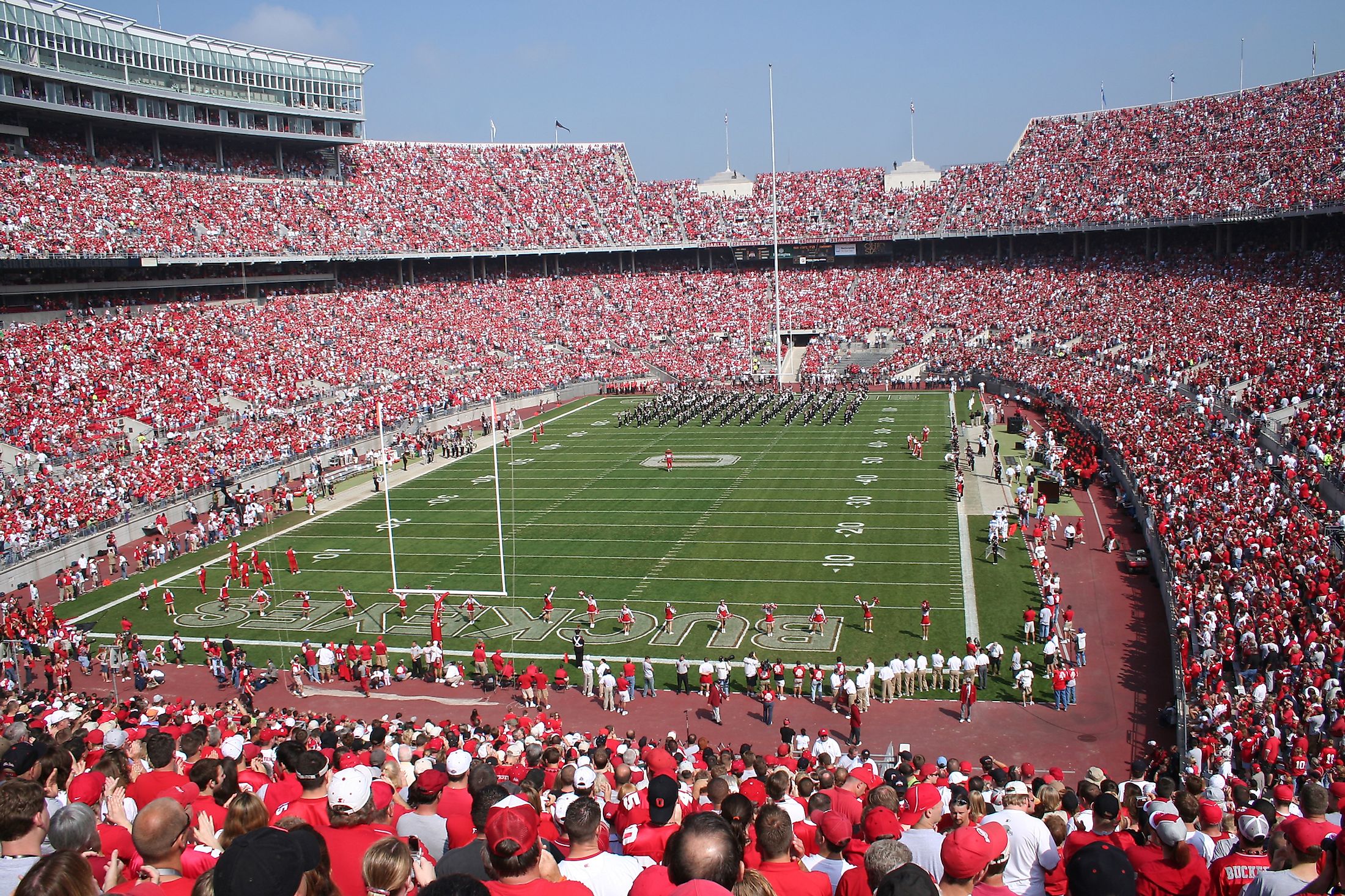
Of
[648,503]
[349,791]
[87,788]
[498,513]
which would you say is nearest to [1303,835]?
[349,791]

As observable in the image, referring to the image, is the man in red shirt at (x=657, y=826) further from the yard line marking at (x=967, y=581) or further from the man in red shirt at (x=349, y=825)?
the yard line marking at (x=967, y=581)

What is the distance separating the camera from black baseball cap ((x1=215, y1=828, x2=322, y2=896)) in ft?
11.0

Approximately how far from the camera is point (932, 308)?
2291 inches

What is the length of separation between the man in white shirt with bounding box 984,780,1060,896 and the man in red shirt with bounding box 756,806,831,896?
1.28 metres

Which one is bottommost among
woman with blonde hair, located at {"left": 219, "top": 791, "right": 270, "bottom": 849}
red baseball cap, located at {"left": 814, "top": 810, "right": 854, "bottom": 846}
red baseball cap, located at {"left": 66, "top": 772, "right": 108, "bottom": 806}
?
red baseball cap, located at {"left": 66, "top": 772, "right": 108, "bottom": 806}

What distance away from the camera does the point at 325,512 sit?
30344mm

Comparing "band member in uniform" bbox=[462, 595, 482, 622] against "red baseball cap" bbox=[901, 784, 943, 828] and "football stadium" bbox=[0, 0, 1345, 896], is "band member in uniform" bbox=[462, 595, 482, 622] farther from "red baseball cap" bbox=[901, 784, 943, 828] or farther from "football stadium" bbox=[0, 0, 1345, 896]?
"red baseball cap" bbox=[901, 784, 943, 828]

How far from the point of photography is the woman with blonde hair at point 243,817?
480 centimetres

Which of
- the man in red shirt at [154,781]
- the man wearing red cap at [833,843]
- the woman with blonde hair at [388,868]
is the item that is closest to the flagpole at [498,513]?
the man in red shirt at [154,781]

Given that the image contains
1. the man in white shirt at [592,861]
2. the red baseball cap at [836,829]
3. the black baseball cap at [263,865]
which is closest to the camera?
the black baseball cap at [263,865]

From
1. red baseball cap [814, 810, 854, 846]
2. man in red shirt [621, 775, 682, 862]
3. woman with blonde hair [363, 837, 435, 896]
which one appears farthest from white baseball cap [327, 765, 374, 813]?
red baseball cap [814, 810, 854, 846]

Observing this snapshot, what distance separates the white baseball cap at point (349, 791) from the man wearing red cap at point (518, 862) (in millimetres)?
1085

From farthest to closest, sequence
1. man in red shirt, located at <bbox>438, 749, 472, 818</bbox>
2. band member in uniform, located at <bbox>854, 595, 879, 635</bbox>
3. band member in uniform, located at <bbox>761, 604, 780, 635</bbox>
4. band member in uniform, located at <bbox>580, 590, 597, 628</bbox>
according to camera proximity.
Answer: band member in uniform, located at <bbox>580, 590, 597, 628</bbox>
band member in uniform, located at <bbox>761, 604, 780, 635</bbox>
band member in uniform, located at <bbox>854, 595, 879, 635</bbox>
man in red shirt, located at <bbox>438, 749, 472, 818</bbox>

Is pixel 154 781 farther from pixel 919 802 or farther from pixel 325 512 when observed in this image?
pixel 325 512
